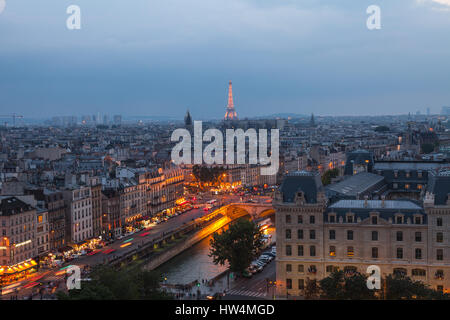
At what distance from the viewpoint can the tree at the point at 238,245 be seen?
1751 inches

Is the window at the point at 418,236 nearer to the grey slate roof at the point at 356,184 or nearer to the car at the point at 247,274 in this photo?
the grey slate roof at the point at 356,184

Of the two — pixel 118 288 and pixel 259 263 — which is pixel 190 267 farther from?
pixel 118 288

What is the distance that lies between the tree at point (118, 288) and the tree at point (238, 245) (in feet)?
32.7

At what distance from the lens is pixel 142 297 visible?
108 ft

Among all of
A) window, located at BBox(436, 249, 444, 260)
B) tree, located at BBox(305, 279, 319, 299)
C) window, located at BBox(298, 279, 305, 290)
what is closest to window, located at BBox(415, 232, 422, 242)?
window, located at BBox(436, 249, 444, 260)

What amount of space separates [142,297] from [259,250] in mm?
17533

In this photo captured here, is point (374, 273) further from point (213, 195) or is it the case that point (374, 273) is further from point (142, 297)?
point (213, 195)

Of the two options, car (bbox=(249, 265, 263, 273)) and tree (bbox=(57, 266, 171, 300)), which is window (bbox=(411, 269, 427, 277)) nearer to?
car (bbox=(249, 265, 263, 273))

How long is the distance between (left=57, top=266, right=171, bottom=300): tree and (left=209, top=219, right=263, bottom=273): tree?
9962 millimetres

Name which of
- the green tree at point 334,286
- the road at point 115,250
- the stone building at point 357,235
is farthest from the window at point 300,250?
the road at point 115,250

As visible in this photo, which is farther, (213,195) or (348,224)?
(213,195)

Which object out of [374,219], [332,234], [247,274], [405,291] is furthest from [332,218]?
[247,274]

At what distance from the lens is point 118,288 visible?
102 feet
